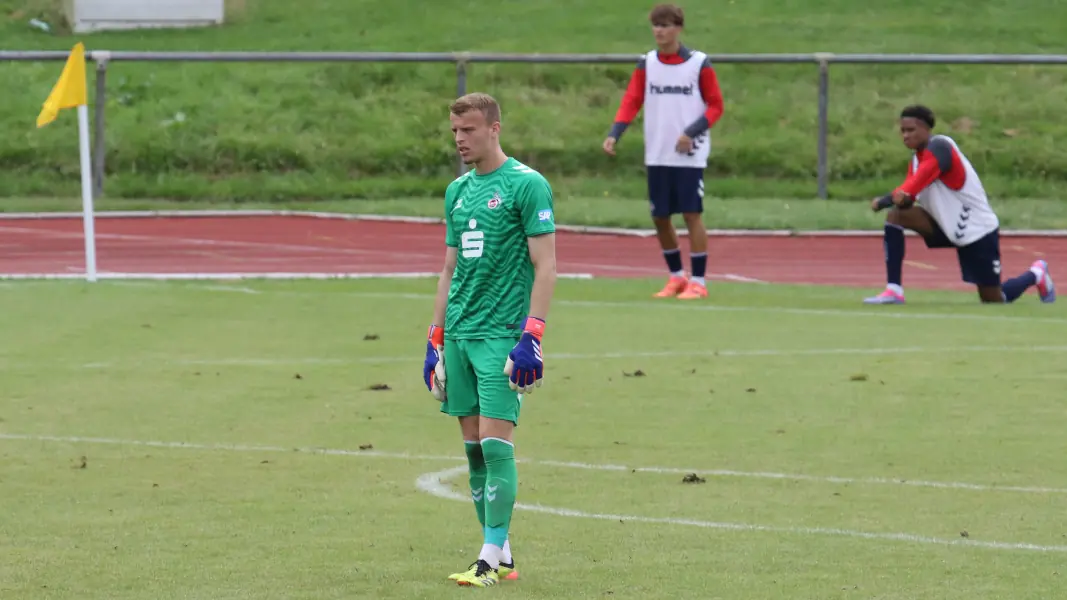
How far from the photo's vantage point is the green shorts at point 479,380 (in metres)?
6.30

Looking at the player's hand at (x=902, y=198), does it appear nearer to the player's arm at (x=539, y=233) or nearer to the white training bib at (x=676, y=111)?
the white training bib at (x=676, y=111)

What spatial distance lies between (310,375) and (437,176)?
15.8 meters

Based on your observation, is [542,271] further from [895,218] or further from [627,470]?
[895,218]

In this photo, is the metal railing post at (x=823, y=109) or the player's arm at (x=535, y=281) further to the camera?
the metal railing post at (x=823, y=109)

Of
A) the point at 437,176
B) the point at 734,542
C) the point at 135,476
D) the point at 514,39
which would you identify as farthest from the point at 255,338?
the point at 514,39

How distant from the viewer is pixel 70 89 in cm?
1506

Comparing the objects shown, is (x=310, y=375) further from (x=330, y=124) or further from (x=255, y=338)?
(x=330, y=124)

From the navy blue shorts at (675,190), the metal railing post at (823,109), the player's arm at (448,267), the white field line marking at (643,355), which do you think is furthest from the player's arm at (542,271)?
the metal railing post at (823,109)

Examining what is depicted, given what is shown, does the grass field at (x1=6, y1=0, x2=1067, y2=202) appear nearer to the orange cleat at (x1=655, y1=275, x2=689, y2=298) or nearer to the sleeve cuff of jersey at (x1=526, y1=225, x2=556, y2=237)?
the orange cleat at (x1=655, y1=275, x2=689, y2=298)

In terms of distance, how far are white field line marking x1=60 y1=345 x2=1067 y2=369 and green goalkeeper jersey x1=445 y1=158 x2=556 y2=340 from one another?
5227mm

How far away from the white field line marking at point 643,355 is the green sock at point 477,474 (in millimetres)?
5044

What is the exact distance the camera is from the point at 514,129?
93.3 ft

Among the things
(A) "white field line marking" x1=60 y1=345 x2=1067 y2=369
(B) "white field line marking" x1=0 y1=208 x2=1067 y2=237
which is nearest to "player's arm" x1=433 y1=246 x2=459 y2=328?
(A) "white field line marking" x1=60 y1=345 x2=1067 y2=369

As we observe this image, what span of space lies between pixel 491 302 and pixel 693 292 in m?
8.67
